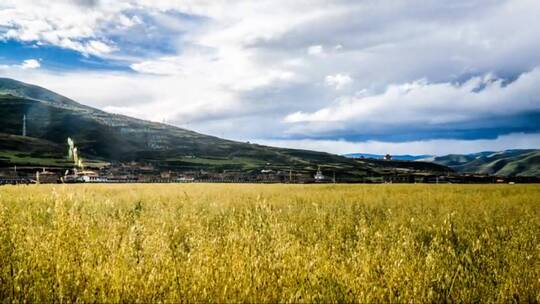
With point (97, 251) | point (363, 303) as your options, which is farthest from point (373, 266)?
point (97, 251)

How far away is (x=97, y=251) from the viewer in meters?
4.67

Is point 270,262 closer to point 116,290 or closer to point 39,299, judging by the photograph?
point 116,290

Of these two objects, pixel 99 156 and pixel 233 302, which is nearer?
pixel 233 302

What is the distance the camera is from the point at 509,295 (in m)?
4.52

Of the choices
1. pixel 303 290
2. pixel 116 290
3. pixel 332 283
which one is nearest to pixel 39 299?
pixel 116 290

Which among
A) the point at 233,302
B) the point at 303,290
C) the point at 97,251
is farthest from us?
the point at 97,251

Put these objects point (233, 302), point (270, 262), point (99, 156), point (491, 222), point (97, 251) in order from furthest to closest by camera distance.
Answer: point (99, 156), point (491, 222), point (97, 251), point (270, 262), point (233, 302)

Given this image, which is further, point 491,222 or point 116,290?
point 491,222

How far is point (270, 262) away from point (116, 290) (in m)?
1.56

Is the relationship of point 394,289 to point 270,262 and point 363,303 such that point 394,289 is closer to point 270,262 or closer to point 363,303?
point 363,303

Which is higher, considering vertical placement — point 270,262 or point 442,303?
point 270,262

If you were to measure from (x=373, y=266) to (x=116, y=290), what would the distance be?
9.09 ft

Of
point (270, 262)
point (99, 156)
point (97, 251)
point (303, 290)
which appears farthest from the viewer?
point (99, 156)

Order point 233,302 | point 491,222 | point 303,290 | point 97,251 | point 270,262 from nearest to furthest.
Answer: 1. point 233,302
2. point 303,290
3. point 270,262
4. point 97,251
5. point 491,222
